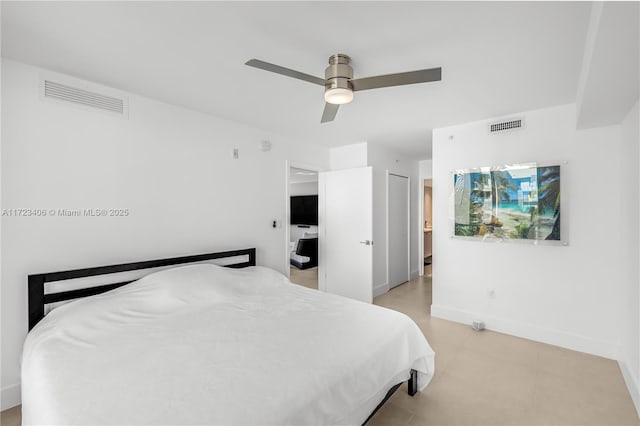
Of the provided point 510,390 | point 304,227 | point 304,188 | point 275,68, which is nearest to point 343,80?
point 275,68

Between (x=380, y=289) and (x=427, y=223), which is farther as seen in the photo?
(x=427, y=223)

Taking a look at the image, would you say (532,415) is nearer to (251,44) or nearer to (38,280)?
(251,44)

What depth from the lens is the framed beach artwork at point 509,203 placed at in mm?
2975

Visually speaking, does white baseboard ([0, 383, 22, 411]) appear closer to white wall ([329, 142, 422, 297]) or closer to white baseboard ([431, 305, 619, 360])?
white wall ([329, 142, 422, 297])

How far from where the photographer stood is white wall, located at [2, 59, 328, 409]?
6.91ft

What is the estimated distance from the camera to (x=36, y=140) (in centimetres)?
219

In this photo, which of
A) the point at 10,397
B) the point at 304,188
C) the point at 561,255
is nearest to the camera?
the point at 10,397

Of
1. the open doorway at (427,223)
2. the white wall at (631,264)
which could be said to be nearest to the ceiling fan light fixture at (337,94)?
the white wall at (631,264)

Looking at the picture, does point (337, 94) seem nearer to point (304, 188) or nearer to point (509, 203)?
point (509, 203)

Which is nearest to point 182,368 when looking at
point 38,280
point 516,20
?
point 38,280

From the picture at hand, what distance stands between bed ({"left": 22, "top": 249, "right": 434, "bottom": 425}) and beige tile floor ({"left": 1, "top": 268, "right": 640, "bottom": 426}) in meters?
0.21

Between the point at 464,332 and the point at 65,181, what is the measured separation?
411 cm

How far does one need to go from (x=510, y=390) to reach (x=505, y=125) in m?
2.61

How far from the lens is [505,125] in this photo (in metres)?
3.22
